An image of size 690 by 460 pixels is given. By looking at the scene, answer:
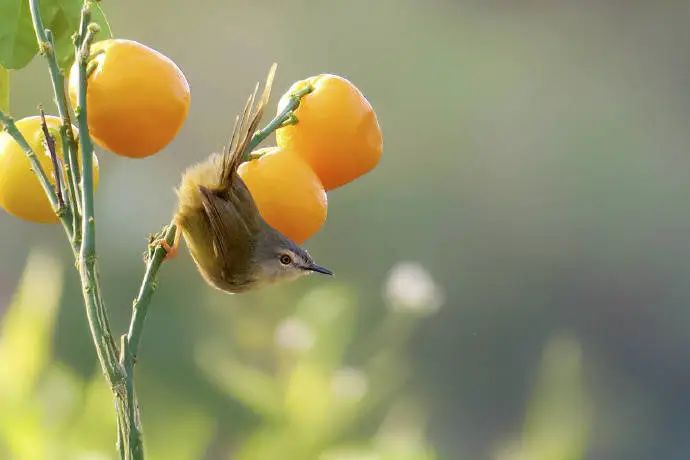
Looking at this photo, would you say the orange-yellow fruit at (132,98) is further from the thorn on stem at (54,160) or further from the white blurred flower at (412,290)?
the white blurred flower at (412,290)

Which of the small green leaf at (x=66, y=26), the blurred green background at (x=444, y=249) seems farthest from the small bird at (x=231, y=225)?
the blurred green background at (x=444, y=249)

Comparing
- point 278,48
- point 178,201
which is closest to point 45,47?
point 178,201

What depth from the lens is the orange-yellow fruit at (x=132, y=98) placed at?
1.25 ft

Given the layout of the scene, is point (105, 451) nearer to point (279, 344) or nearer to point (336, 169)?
point (279, 344)

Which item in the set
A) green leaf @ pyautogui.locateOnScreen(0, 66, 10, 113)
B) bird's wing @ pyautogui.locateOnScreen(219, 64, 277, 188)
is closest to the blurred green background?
green leaf @ pyautogui.locateOnScreen(0, 66, 10, 113)

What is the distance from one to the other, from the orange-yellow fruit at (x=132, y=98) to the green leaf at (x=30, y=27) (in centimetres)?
5

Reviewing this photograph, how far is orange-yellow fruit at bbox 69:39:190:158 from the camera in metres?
0.38

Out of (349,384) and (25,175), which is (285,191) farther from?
(349,384)

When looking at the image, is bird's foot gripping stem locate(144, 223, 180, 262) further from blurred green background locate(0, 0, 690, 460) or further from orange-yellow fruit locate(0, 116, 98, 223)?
blurred green background locate(0, 0, 690, 460)

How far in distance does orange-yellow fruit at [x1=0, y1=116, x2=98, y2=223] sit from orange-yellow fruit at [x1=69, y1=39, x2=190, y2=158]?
21 mm

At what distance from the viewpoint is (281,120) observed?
40 cm

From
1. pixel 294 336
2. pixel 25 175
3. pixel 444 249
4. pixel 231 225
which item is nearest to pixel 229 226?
pixel 231 225

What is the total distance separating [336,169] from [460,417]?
0.93 meters

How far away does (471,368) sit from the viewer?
1282 mm
